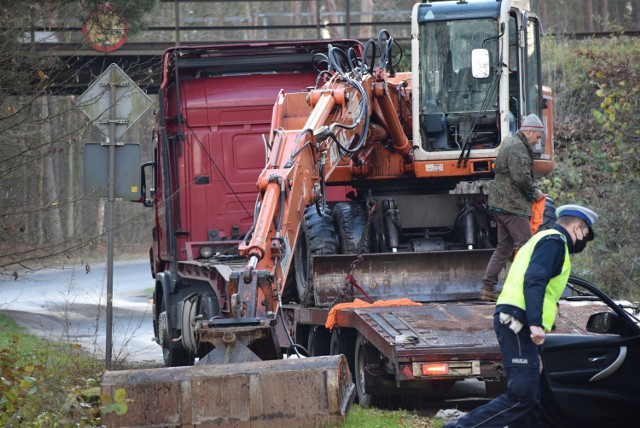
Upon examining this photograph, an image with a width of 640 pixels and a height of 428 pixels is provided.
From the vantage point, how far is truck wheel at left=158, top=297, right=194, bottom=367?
48.7 ft

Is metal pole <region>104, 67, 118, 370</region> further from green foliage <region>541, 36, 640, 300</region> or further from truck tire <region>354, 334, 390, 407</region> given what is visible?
green foliage <region>541, 36, 640, 300</region>

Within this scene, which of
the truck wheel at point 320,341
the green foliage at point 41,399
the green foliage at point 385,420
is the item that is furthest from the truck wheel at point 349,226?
the green foliage at point 41,399

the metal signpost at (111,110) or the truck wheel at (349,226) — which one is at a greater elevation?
the metal signpost at (111,110)

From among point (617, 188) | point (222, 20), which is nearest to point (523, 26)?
point (617, 188)

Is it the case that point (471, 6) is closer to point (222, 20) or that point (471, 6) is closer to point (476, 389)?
point (476, 389)

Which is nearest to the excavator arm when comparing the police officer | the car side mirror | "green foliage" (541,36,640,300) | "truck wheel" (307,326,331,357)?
"truck wheel" (307,326,331,357)

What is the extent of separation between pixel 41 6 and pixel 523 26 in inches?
206

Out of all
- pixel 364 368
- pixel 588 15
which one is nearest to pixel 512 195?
pixel 364 368

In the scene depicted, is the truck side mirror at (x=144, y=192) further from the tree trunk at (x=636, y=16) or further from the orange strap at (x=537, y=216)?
the tree trunk at (x=636, y=16)

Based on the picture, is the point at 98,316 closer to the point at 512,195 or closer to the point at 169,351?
the point at 169,351

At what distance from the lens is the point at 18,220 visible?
1097 cm

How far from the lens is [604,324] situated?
305 inches

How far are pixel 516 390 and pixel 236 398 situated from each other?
2.27 meters

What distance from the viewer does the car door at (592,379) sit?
7.87 meters
